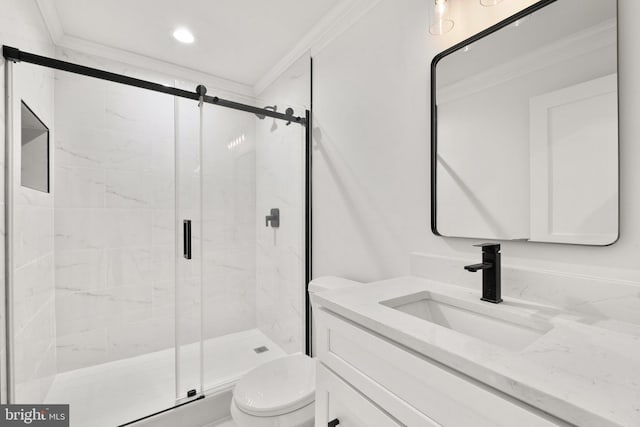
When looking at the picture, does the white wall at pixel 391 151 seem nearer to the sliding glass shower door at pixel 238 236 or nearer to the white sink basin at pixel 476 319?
the white sink basin at pixel 476 319

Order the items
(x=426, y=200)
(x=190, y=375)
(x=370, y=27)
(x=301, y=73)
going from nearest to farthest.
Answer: (x=426, y=200), (x=370, y=27), (x=190, y=375), (x=301, y=73)

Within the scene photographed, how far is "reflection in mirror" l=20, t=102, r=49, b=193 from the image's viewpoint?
1498mm

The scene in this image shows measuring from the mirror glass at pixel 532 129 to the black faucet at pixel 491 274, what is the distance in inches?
4.9

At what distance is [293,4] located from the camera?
167 cm

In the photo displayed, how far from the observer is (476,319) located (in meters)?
0.92

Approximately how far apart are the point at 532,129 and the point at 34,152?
2.36 metres

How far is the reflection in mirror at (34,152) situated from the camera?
1498 millimetres

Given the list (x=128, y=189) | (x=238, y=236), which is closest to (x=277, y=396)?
(x=238, y=236)

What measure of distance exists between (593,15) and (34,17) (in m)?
2.43

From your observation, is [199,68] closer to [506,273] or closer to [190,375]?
[190,375]

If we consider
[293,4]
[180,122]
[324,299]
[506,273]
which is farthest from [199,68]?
[506,273]

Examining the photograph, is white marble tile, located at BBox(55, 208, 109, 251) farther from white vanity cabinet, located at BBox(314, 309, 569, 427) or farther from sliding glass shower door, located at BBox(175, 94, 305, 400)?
white vanity cabinet, located at BBox(314, 309, 569, 427)

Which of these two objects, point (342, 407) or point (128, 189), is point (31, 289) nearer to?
point (128, 189)

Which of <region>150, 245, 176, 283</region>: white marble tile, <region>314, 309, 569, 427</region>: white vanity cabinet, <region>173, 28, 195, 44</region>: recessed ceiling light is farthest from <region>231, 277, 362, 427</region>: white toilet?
<region>173, 28, 195, 44</region>: recessed ceiling light
